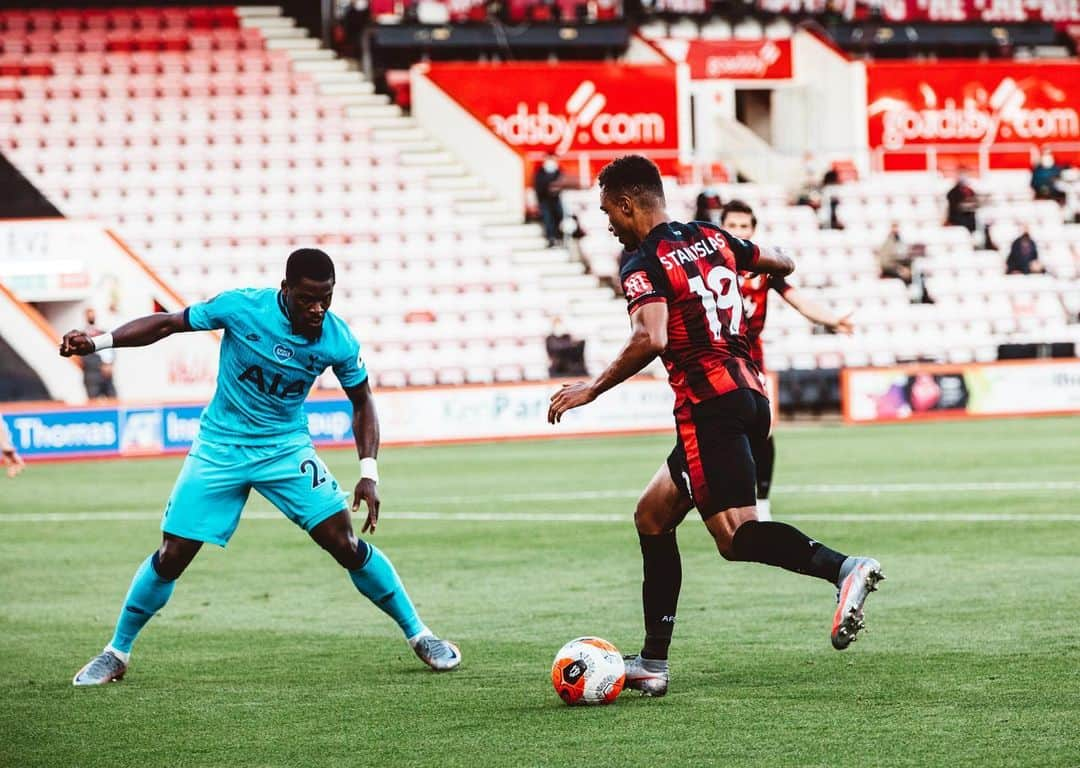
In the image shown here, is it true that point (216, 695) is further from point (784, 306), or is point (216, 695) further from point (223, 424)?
point (784, 306)

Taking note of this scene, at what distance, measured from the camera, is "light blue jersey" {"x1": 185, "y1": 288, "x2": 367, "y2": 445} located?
8141mm

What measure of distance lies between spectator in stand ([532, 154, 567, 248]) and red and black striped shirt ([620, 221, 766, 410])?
26722mm

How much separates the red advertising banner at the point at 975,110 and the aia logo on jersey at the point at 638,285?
108 feet

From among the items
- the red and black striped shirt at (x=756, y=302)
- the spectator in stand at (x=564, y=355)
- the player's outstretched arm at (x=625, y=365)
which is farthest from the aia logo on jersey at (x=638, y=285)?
the spectator in stand at (x=564, y=355)

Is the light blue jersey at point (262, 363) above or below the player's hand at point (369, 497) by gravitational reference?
above

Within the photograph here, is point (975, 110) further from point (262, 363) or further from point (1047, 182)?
point (262, 363)

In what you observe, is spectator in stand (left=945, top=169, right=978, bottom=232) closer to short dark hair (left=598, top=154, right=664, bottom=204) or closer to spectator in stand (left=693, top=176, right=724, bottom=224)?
spectator in stand (left=693, top=176, right=724, bottom=224)

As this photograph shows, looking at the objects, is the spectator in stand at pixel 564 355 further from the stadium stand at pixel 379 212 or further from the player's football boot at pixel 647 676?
the player's football boot at pixel 647 676

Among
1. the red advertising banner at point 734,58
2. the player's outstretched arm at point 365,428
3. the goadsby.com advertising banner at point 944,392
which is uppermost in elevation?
the red advertising banner at point 734,58

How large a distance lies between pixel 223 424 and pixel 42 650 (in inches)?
79.8

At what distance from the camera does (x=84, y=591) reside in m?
12.1

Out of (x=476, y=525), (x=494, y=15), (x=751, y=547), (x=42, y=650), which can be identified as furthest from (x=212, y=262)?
(x=751, y=547)

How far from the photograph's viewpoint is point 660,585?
778 centimetres

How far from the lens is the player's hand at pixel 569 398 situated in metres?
6.89
